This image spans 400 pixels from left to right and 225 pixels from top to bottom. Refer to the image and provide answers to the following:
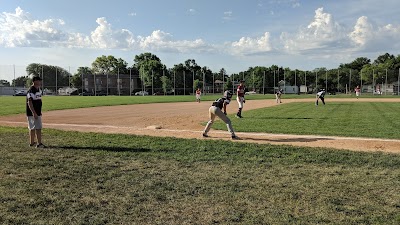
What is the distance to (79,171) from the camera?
21.8 feet

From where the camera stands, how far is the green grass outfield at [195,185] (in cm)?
451

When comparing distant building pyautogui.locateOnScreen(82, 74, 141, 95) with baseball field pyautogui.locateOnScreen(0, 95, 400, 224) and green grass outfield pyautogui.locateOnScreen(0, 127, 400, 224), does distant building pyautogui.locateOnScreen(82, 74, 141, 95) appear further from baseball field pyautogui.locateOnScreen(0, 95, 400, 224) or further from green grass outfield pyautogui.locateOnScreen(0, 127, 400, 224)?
green grass outfield pyautogui.locateOnScreen(0, 127, 400, 224)

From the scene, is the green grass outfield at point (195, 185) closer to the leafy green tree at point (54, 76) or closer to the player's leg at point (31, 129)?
the player's leg at point (31, 129)

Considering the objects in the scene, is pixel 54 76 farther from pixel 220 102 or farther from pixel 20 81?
pixel 220 102

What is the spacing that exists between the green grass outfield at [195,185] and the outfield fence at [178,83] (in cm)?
6061

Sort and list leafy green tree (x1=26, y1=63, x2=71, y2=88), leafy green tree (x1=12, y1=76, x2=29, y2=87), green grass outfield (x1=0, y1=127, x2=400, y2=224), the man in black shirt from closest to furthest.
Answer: green grass outfield (x1=0, y1=127, x2=400, y2=224)
the man in black shirt
leafy green tree (x1=12, y1=76, x2=29, y2=87)
leafy green tree (x1=26, y1=63, x2=71, y2=88)

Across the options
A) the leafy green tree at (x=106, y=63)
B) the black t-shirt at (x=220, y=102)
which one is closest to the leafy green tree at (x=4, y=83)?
the leafy green tree at (x=106, y=63)

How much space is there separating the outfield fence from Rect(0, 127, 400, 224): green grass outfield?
199 feet

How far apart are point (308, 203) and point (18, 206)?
13.0 ft

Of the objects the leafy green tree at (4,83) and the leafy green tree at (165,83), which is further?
the leafy green tree at (165,83)

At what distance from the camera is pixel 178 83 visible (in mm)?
76625

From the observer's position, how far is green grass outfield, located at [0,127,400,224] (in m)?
4.51

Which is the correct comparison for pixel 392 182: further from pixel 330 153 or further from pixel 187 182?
pixel 187 182

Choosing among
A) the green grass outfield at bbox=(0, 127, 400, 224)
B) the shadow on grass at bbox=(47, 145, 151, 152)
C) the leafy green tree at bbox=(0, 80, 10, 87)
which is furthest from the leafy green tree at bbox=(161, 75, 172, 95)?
the green grass outfield at bbox=(0, 127, 400, 224)
